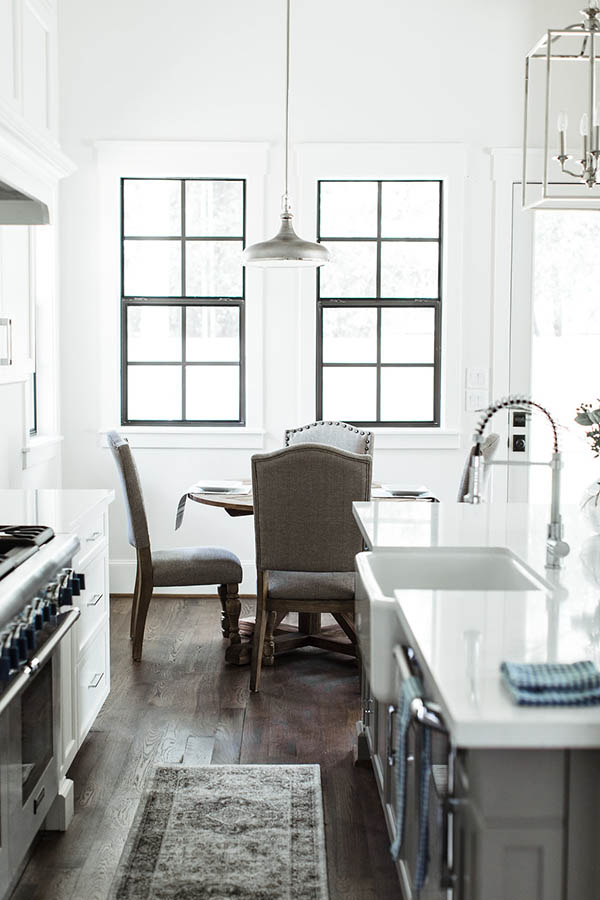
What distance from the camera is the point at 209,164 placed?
5668 mm

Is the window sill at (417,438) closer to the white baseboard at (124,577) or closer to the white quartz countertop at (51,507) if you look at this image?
the white baseboard at (124,577)

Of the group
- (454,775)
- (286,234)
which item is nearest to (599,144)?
(286,234)

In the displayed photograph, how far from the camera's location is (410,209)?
18.9 ft

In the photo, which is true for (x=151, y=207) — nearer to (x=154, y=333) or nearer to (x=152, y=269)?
(x=152, y=269)

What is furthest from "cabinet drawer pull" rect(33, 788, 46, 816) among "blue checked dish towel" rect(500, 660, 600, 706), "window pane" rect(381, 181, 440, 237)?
"window pane" rect(381, 181, 440, 237)

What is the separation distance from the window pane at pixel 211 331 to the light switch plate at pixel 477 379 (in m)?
1.37

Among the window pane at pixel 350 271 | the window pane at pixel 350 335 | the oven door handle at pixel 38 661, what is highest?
the window pane at pixel 350 271

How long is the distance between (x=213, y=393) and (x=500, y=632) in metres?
4.34

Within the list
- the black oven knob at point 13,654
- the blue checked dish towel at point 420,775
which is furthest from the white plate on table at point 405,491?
the blue checked dish towel at point 420,775

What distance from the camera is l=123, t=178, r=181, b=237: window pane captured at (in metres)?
5.75

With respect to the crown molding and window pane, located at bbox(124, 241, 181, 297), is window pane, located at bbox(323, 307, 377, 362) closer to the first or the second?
window pane, located at bbox(124, 241, 181, 297)

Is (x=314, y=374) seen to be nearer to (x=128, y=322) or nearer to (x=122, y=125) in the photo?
(x=128, y=322)

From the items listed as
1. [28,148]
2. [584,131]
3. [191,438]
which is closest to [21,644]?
[584,131]

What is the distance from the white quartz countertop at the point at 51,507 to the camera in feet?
10.1
